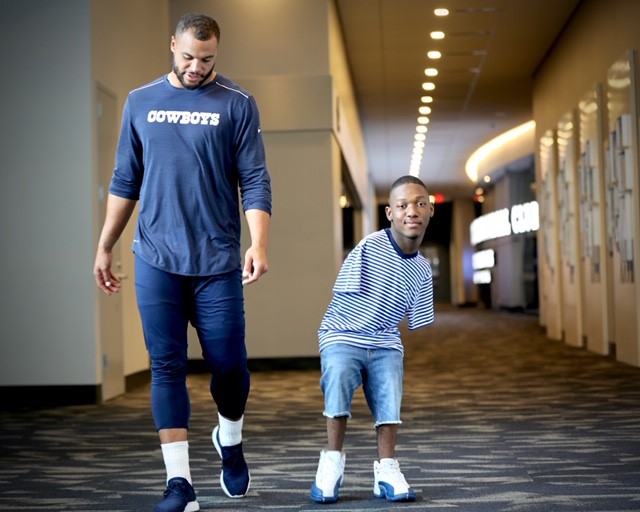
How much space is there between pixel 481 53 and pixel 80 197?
276 inches

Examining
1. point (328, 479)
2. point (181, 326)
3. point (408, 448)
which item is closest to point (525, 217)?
point (408, 448)

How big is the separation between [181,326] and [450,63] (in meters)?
10.3

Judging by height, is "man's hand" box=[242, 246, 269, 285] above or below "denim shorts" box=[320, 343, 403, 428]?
above

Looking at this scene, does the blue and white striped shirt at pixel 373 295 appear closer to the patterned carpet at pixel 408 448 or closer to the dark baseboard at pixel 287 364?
the patterned carpet at pixel 408 448

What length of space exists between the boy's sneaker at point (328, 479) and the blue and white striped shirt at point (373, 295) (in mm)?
338

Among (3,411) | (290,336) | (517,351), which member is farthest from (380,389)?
(517,351)

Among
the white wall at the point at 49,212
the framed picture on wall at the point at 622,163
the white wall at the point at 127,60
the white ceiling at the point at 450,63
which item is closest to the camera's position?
the white wall at the point at 49,212

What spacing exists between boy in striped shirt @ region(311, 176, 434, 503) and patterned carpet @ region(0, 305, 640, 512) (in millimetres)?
115

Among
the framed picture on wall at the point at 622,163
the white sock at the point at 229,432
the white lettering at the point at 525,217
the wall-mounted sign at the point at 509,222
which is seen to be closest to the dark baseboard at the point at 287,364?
the framed picture on wall at the point at 622,163

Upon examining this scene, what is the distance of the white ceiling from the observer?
10.4 metres

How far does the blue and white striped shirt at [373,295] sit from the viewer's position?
3.17 m

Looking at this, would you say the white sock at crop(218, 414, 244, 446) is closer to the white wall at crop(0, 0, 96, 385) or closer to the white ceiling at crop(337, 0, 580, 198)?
the white wall at crop(0, 0, 96, 385)

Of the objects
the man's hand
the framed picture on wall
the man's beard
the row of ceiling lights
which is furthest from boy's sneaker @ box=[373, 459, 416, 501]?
the row of ceiling lights

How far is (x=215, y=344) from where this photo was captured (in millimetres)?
3002
